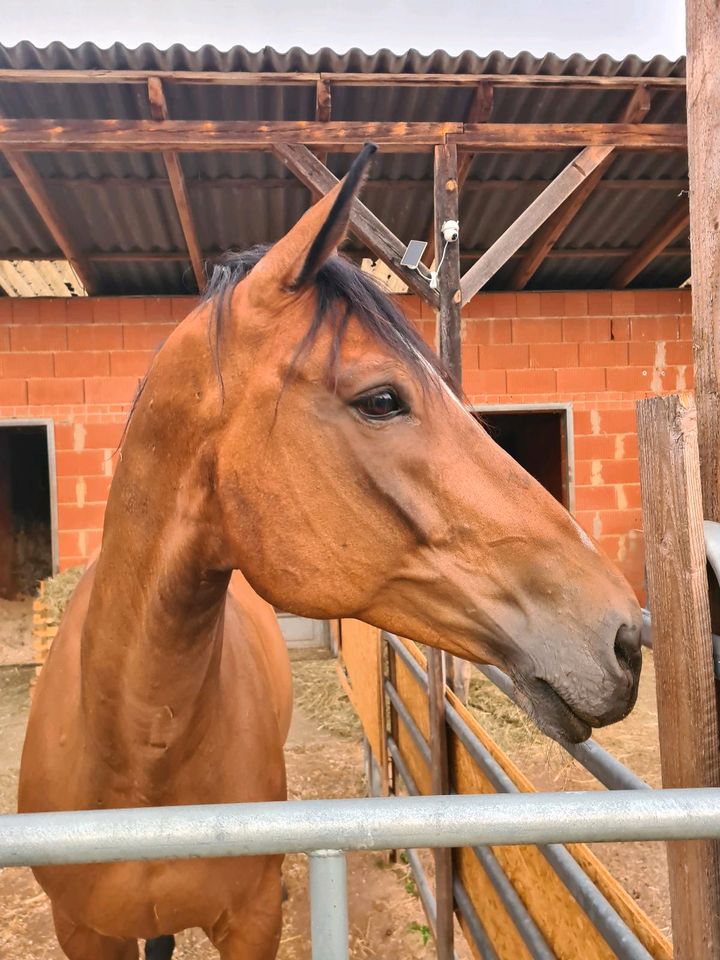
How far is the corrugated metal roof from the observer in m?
3.64

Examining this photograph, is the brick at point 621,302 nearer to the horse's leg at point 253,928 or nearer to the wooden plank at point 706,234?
the wooden plank at point 706,234

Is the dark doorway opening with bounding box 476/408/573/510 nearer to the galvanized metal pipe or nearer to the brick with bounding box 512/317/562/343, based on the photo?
the brick with bounding box 512/317/562/343

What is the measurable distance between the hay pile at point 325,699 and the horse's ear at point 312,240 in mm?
4555

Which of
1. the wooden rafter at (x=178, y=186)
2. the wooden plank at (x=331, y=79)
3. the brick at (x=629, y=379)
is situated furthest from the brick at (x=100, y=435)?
the brick at (x=629, y=379)

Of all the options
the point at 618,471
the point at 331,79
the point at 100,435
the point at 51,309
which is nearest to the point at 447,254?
the point at 331,79

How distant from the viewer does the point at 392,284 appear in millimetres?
6527

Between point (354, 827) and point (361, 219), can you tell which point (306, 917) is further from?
point (361, 219)

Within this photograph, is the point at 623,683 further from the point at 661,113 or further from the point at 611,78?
the point at 661,113

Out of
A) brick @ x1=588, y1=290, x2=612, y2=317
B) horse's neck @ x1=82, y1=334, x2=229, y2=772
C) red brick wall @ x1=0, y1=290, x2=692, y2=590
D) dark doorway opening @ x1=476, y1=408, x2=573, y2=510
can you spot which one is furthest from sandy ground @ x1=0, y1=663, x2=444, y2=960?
dark doorway opening @ x1=476, y1=408, x2=573, y2=510

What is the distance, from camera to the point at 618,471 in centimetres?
648

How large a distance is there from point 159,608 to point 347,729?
4.26 meters

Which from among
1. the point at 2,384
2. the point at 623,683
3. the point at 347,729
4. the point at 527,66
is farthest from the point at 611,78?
the point at 2,384

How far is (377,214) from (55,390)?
11.1 feet

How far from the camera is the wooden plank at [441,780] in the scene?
2.23 meters
